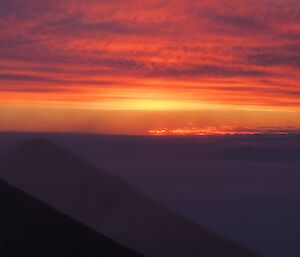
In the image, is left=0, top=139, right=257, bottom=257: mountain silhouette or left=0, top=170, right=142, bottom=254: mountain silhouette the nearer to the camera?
left=0, top=170, right=142, bottom=254: mountain silhouette

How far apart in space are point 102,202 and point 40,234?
111 metres

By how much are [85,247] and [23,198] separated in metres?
7.90

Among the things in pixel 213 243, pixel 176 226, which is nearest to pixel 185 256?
pixel 213 243

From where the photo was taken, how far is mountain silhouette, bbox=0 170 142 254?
1308 inches

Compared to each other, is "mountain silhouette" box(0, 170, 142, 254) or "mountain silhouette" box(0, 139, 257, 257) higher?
"mountain silhouette" box(0, 170, 142, 254)

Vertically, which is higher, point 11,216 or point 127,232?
point 11,216

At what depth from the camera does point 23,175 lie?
477 ft

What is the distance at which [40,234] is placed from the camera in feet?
119

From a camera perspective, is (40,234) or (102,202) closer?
(40,234)

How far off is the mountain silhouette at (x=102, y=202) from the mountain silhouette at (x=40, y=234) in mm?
66040

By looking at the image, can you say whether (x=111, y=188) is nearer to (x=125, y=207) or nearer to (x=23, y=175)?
(x=125, y=207)

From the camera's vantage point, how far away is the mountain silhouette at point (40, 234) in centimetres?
3322

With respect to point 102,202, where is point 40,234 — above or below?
above

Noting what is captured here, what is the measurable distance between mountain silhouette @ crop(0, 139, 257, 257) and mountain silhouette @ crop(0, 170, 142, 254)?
6604 centimetres
